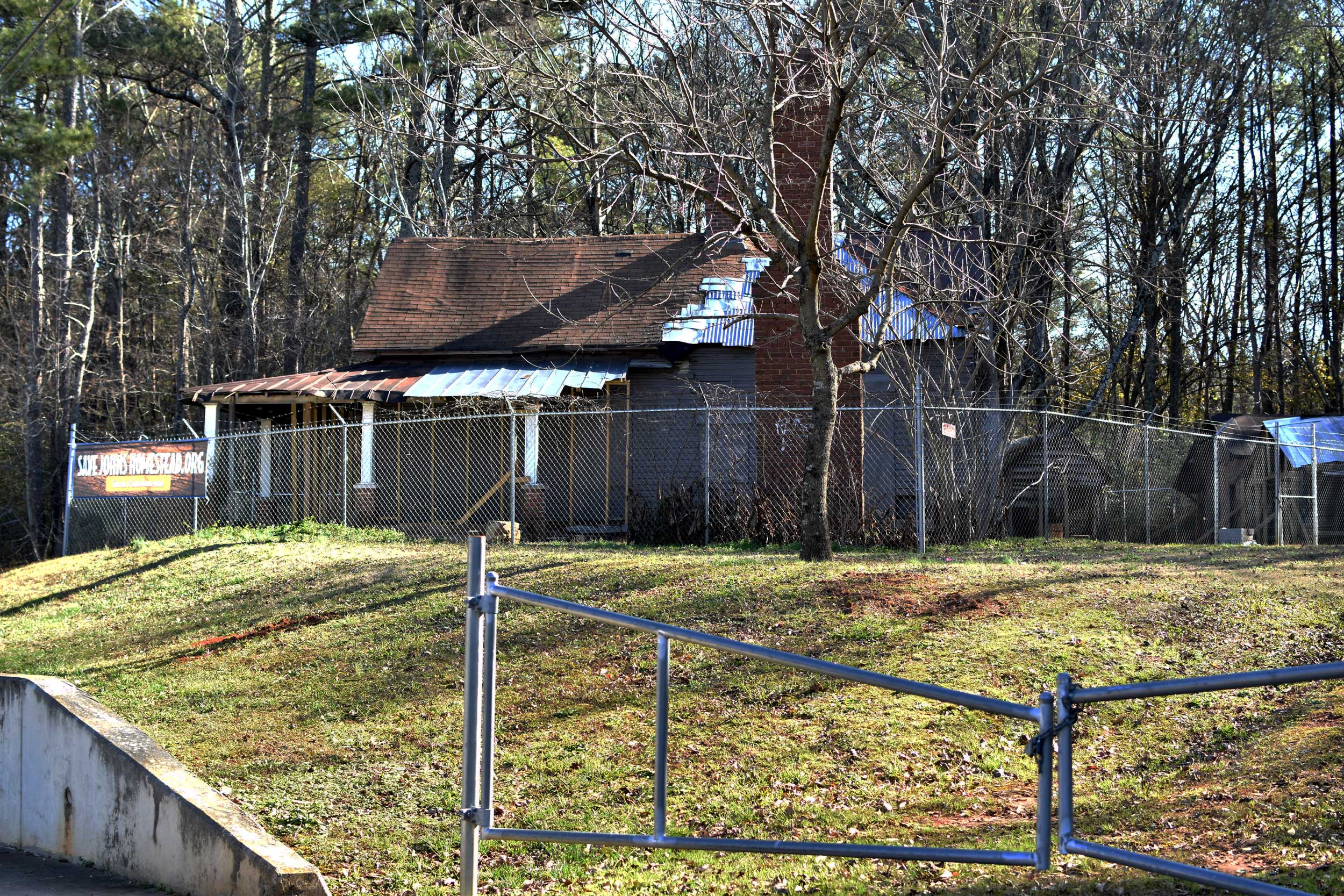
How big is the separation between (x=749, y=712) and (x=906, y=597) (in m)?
2.44

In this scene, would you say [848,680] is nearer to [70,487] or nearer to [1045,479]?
[1045,479]

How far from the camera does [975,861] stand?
9.81ft

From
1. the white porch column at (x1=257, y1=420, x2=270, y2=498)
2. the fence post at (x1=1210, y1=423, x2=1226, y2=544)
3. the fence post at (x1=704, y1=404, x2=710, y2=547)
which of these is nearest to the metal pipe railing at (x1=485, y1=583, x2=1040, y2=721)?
the fence post at (x1=704, y1=404, x2=710, y2=547)

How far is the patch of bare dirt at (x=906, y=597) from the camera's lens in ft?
30.5

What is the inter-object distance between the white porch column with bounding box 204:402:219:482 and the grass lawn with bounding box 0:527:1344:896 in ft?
13.9

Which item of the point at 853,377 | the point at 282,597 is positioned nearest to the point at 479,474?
the point at 853,377

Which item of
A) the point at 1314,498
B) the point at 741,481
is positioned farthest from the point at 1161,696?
the point at 1314,498

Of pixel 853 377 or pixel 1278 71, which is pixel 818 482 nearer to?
pixel 853 377

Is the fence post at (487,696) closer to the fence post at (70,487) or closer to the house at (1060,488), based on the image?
the house at (1060,488)

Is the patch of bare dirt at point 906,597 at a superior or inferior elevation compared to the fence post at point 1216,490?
inferior

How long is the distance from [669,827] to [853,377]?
11.8m

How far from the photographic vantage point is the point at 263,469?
1867 centimetres

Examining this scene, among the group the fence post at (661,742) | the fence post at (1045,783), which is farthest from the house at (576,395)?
the fence post at (1045,783)

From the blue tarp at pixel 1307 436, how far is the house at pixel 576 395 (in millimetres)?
5907
